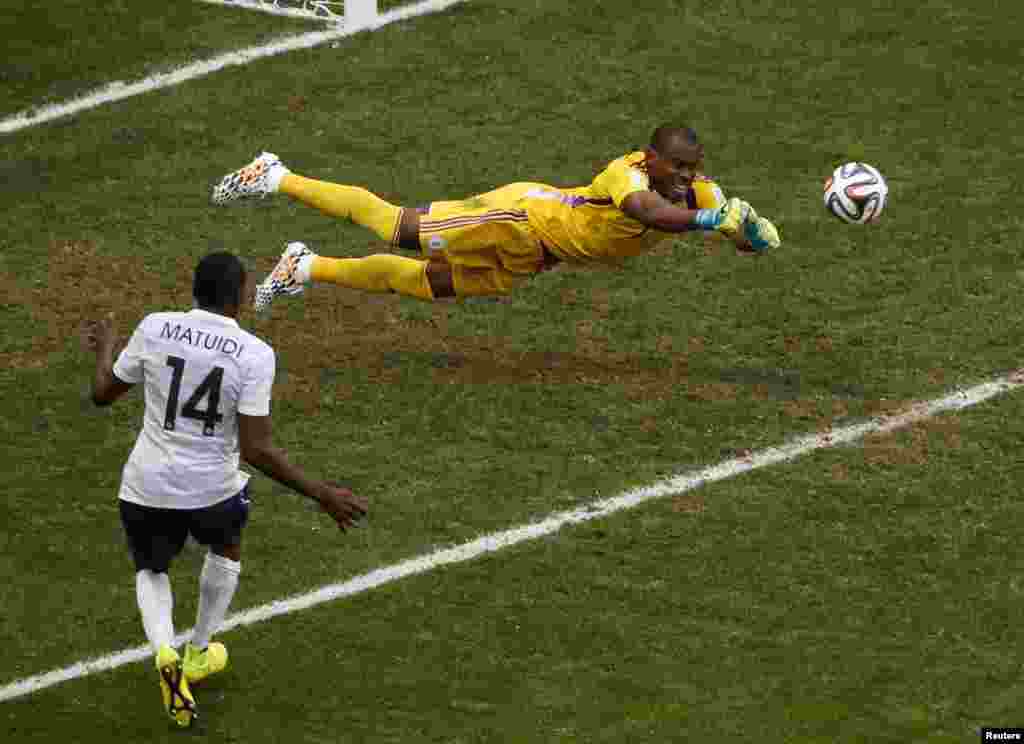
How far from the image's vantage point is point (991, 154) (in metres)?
15.1

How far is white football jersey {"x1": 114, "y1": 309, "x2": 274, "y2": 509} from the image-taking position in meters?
8.77

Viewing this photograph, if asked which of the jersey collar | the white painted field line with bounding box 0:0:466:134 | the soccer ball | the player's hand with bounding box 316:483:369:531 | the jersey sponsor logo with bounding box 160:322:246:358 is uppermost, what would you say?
the jersey collar

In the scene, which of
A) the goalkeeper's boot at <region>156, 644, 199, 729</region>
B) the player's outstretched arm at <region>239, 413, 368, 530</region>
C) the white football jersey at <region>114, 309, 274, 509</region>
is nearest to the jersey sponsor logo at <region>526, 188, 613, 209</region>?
the white football jersey at <region>114, 309, 274, 509</region>

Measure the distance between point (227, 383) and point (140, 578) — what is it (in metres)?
1.01

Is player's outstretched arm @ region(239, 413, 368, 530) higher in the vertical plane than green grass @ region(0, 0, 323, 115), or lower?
higher

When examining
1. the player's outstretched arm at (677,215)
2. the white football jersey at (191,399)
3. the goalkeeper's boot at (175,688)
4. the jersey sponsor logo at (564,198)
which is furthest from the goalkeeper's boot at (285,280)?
the goalkeeper's boot at (175,688)

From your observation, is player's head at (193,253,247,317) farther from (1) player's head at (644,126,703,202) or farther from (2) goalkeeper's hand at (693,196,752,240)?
(1) player's head at (644,126,703,202)

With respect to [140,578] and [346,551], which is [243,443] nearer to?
[140,578]

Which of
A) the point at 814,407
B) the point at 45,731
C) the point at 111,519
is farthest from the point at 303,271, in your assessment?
the point at 45,731

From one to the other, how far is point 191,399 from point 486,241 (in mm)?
3648

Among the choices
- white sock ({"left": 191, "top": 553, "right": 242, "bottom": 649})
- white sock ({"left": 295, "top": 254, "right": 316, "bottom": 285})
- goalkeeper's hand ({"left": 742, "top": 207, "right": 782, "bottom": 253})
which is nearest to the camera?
white sock ({"left": 191, "top": 553, "right": 242, "bottom": 649})

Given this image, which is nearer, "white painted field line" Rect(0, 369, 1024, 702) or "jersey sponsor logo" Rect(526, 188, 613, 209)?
"white painted field line" Rect(0, 369, 1024, 702)

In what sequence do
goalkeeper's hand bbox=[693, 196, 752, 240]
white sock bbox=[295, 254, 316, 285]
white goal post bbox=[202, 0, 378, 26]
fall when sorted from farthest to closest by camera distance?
white goal post bbox=[202, 0, 378, 26] → white sock bbox=[295, 254, 316, 285] → goalkeeper's hand bbox=[693, 196, 752, 240]

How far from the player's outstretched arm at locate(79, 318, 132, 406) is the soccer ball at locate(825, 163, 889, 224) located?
15.8 ft
